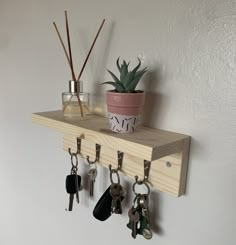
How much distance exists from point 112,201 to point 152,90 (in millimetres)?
237

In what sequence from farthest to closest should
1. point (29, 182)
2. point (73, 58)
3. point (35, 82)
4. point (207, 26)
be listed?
point (29, 182), point (35, 82), point (73, 58), point (207, 26)

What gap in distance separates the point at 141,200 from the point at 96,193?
17cm

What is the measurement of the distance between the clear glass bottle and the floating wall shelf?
0.06ft

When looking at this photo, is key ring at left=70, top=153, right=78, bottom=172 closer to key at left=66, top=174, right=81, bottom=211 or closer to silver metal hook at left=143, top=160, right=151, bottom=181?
key at left=66, top=174, right=81, bottom=211

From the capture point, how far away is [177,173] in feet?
1.53

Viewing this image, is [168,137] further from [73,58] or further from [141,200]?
[73,58]

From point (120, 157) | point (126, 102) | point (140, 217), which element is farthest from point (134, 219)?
point (126, 102)

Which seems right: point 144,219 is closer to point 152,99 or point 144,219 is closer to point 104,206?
point 104,206

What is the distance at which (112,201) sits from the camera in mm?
562

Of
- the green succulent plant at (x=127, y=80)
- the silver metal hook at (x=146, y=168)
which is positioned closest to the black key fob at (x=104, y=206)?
the silver metal hook at (x=146, y=168)

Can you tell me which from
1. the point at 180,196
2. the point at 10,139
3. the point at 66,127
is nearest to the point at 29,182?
the point at 10,139

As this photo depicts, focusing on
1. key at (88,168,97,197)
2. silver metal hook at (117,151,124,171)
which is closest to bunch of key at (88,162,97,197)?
key at (88,168,97,197)

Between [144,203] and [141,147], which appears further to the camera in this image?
[144,203]

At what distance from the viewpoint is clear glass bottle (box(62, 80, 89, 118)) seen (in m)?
0.56
